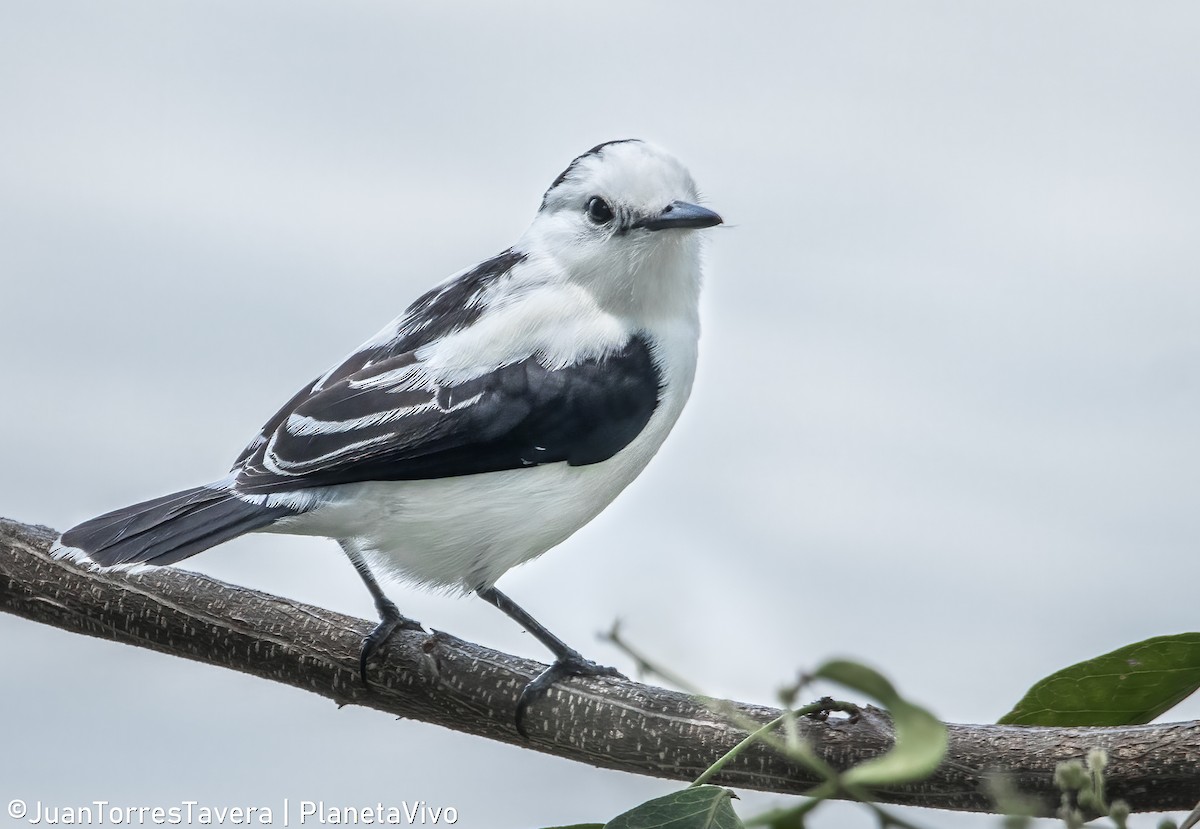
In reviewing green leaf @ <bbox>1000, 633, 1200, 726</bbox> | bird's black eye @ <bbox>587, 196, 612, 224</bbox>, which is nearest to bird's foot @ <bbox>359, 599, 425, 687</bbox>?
bird's black eye @ <bbox>587, 196, 612, 224</bbox>

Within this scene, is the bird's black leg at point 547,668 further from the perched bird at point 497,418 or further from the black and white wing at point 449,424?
the black and white wing at point 449,424

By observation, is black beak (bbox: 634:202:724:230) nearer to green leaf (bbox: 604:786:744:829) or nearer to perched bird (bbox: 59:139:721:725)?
perched bird (bbox: 59:139:721:725)

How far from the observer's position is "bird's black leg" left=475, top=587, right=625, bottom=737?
68.6 inches

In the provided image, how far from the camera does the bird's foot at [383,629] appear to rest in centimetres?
192

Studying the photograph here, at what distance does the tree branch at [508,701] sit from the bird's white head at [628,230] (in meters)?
0.63

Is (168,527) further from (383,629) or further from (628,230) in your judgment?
(628,230)

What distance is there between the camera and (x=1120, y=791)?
131cm

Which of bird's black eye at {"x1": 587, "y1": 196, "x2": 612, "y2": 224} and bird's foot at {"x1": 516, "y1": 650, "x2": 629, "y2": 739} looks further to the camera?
bird's black eye at {"x1": 587, "y1": 196, "x2": 612, "y2": 224}

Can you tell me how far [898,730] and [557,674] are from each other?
1257 millimetres

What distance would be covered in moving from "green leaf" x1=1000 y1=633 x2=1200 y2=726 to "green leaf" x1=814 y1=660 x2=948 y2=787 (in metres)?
0.74

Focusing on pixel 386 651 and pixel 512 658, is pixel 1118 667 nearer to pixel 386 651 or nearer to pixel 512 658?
pixel 512 658

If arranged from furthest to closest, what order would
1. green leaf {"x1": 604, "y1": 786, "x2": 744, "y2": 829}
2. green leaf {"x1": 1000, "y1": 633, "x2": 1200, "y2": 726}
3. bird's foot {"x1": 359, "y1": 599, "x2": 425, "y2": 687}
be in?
bird's foot {"x1": 359, "y1": 599, "x2": 425, "y2": 687} < green leaf {"x1": 1000, "y1": 633, "x2": 1200, "y2": 726} < green leaf {"x1": 604, "y1": 786, "x2": 744, "y2": 829}

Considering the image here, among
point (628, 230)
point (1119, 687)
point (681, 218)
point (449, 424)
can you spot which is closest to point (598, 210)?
point (628, 230)

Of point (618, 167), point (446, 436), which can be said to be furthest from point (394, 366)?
point (618, 167)
